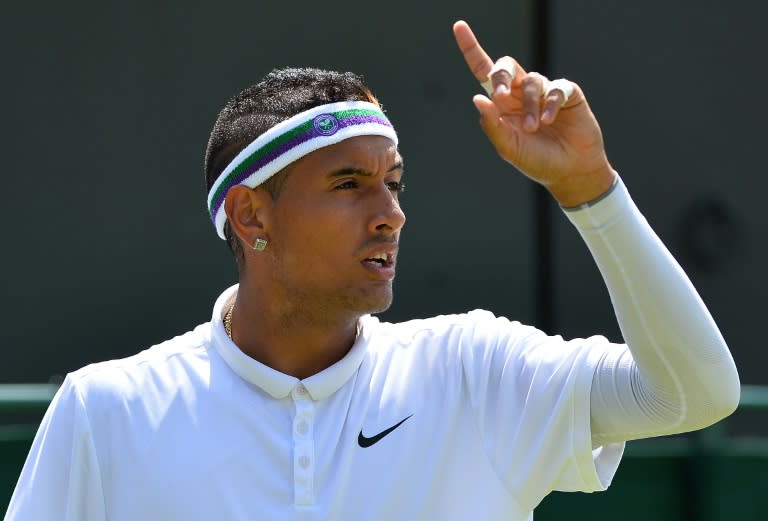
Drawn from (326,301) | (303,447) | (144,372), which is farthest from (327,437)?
(144,372)

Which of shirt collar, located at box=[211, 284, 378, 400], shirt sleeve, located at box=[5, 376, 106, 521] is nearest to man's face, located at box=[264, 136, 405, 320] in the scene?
shirt collar, located at box=[211, 284, 378, 400]

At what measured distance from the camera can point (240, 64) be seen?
655cm

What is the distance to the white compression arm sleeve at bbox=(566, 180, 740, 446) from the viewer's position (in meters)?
2.54

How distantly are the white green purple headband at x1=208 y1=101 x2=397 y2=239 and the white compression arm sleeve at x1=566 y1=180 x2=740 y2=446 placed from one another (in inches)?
23.7

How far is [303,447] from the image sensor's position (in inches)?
109

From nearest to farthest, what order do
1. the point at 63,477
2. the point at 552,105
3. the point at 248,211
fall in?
the point at 552,105, the point at 63,477, the point at 248,211

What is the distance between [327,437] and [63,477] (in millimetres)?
530

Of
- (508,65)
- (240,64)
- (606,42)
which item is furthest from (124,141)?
(508,65)

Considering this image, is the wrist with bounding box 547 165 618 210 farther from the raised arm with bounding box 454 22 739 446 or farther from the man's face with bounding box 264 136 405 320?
the man's face with bounding box 264 136 405 320

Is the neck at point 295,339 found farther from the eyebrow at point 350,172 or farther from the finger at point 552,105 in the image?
the finger at point 552,105

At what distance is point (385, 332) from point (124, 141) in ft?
12.2

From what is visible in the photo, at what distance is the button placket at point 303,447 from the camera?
273cm

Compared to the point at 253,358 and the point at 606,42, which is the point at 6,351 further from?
the point at 253,358

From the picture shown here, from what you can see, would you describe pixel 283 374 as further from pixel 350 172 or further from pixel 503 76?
pixel 503 76
